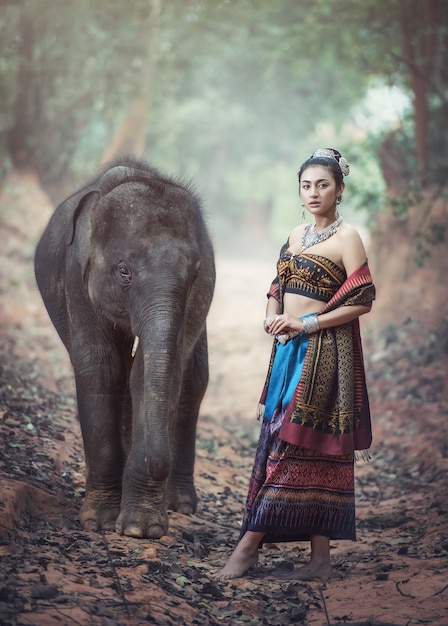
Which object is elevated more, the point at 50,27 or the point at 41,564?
the point at 50,27

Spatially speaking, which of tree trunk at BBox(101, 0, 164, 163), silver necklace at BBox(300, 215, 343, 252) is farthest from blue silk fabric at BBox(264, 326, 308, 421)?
tree trunk at BBox(101, 0, 164, 163)

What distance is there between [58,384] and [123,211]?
17.4ft

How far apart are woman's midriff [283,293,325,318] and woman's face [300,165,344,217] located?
47cm

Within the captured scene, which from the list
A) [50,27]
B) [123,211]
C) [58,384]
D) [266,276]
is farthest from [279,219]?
[123,211]

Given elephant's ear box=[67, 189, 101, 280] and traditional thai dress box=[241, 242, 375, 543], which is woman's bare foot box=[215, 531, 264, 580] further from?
elephant's ear box=[67, 189, 101, 280]

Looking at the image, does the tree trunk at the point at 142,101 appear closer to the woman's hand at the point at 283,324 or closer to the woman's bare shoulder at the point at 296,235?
the woman's bare shoulder at the point at 296,235

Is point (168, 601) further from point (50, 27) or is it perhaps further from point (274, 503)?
point (50, 27)

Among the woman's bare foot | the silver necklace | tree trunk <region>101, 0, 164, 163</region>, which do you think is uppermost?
tree trunk <region>101, 0, 164, 163</region>

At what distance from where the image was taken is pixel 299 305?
15.3ft

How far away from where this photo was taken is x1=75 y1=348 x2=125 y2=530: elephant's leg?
17.3 ft

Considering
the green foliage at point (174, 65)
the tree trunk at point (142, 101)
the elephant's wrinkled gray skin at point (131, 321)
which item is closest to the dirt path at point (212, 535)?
the elephant's wrinkled gray skin at point (131, 321)

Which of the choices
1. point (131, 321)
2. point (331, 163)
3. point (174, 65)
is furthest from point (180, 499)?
point (174, 65)

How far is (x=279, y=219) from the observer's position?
37219mm

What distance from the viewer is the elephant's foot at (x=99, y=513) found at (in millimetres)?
5148
